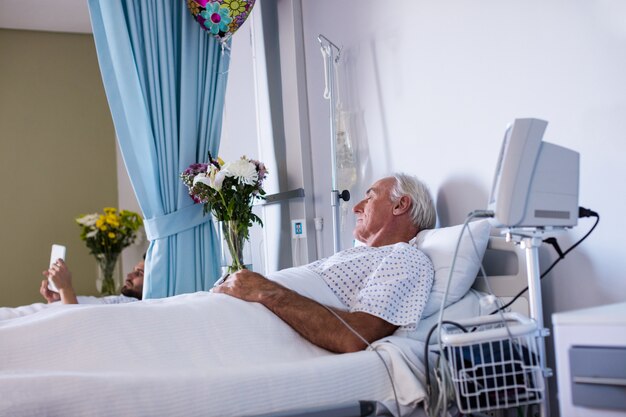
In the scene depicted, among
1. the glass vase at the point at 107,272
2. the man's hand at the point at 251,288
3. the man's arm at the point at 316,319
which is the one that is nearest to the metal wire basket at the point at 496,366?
the man's arm at the point at 316,319

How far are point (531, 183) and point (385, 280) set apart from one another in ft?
2.21

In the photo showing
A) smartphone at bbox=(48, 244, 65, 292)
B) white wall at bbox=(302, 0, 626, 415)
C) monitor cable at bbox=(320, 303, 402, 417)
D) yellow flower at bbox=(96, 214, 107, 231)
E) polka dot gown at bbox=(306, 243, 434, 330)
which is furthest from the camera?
yellow flower at bbox=(96, 214, 107, 231)

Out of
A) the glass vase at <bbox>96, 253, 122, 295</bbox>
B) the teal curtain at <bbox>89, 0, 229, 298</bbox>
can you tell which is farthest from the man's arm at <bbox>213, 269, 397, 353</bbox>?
the glass vase at <bbox>96, 253, 122, 295</bbox>

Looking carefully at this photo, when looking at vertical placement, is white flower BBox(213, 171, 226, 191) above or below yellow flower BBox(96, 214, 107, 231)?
above

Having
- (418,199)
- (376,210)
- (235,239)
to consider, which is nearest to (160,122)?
(235,239)

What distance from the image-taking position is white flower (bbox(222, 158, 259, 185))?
10.5ft

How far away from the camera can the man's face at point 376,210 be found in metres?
2.58

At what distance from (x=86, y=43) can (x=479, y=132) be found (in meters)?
4.07

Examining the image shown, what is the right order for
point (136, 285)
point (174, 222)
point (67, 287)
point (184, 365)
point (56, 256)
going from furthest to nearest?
point (136, 285), point (56, 256), point (174, 222), point (67, 287), point (184, 365)

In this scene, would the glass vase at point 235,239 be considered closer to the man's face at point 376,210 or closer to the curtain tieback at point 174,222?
the curtain tieback at point 174,222

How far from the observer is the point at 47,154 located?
5477 mm

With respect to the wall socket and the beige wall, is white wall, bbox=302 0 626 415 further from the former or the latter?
the beige wall

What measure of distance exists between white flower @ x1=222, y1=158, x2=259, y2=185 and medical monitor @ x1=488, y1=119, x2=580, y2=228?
174 cm

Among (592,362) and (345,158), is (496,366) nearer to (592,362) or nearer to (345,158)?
(592,362)
